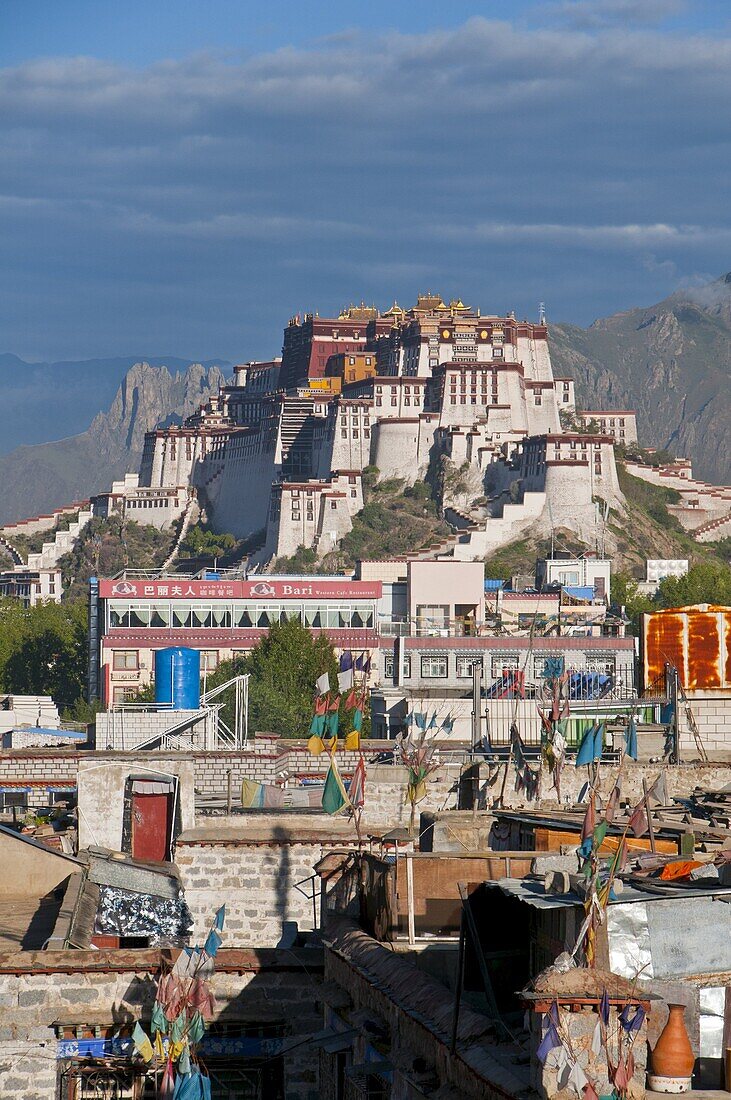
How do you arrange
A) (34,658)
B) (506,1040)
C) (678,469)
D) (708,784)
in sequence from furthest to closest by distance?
(678,469), (34,658), (708,784), (506,1040)

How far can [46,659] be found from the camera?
114750 millimetres

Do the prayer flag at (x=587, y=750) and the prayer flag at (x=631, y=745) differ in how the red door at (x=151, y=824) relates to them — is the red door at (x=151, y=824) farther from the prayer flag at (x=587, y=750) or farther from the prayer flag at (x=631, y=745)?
the prayer flag at (x=631, y=745)

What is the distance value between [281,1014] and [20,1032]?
6.61 ft

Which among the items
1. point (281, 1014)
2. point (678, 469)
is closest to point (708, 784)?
point (281, 1014)

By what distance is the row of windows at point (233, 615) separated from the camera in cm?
8575

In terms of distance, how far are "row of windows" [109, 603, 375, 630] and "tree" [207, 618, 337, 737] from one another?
3.91 feet

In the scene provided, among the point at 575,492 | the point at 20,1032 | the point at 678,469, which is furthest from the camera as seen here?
the point at 678,469

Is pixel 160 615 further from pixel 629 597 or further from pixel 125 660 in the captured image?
pixel 629 597

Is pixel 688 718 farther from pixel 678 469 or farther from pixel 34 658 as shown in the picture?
pixel 678 469

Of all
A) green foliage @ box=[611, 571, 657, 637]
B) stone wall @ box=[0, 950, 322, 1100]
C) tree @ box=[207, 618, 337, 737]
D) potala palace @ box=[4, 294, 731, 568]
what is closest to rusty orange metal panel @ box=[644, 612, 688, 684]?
stone wall @ box=[0, 950, 322, 1100]

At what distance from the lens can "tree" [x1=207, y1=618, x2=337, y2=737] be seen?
76312 mm

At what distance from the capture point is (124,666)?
84375mm

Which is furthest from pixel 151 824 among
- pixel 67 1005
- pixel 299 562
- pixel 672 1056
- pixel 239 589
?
pixel 299 562

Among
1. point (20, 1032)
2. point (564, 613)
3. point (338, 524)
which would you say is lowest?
point (20, 1032)
